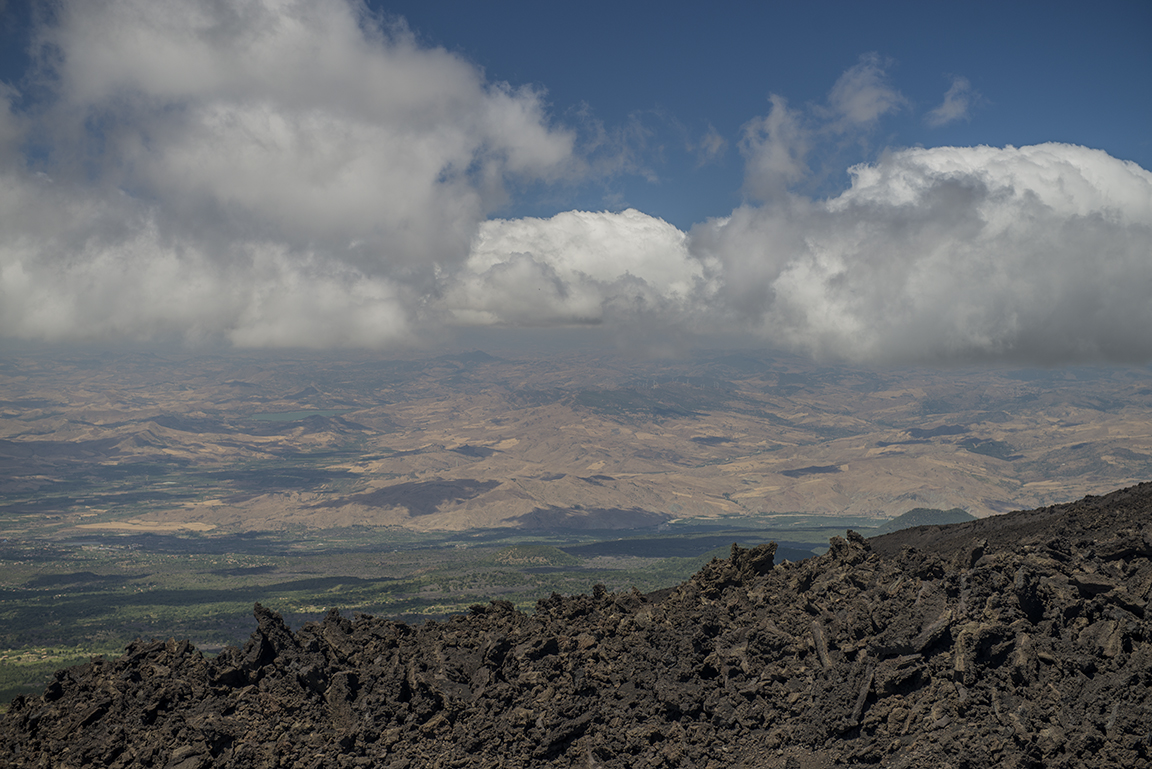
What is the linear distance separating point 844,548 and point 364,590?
590 ft

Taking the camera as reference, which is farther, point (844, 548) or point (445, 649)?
point (844, 548)

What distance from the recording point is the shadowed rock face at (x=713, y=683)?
22.4 m

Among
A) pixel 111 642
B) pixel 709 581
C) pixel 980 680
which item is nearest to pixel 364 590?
pixel 111 642

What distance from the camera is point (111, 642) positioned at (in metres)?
144

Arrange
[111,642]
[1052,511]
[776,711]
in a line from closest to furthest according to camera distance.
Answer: [776,711] → [1052,511] → [111,642]

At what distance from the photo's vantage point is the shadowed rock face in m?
22.4

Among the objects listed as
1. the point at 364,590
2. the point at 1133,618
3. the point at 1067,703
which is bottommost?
the point at 364,590

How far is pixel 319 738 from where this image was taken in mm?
27219

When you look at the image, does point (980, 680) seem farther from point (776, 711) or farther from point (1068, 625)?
point (776, 711)

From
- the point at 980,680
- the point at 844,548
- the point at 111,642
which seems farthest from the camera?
the point at 111,642

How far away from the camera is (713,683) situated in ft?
89.9

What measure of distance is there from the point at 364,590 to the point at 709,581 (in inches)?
6962

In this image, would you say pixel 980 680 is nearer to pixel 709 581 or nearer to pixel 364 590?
pixel 709 581

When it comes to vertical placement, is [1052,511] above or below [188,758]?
above
